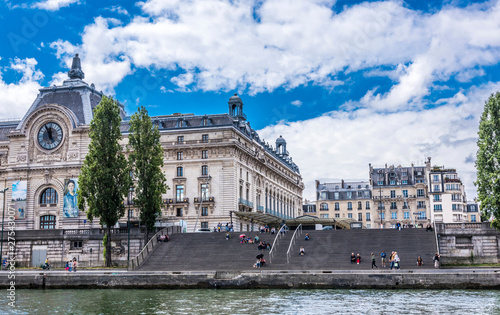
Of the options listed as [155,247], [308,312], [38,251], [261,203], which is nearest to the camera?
[308,312]

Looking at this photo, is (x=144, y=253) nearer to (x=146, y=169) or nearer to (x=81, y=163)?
(x=146, y=169)

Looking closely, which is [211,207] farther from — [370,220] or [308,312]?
[370,220]

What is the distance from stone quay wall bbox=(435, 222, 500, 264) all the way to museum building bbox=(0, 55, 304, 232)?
97.9ft

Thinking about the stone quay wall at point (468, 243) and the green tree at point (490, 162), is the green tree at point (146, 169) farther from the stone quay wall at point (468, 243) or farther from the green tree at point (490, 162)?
the green tree at point (490, 162)

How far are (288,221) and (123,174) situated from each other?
28.7 meters

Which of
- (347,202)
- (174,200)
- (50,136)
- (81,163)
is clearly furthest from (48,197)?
(347,202)

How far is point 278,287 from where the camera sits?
41.3 m

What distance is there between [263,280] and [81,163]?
152 ft

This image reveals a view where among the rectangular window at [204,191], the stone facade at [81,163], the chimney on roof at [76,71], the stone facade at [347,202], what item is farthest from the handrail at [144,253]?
the stone facade at [347,202]

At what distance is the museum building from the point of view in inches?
3091

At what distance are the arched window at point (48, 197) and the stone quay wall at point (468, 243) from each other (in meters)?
52.6

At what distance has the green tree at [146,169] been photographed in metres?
59.9

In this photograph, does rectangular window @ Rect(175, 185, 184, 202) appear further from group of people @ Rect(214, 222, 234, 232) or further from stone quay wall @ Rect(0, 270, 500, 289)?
stone quay wall @ Rect(0, 270, 500, 289)

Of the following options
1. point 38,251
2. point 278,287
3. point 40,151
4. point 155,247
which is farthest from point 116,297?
point 40,151
